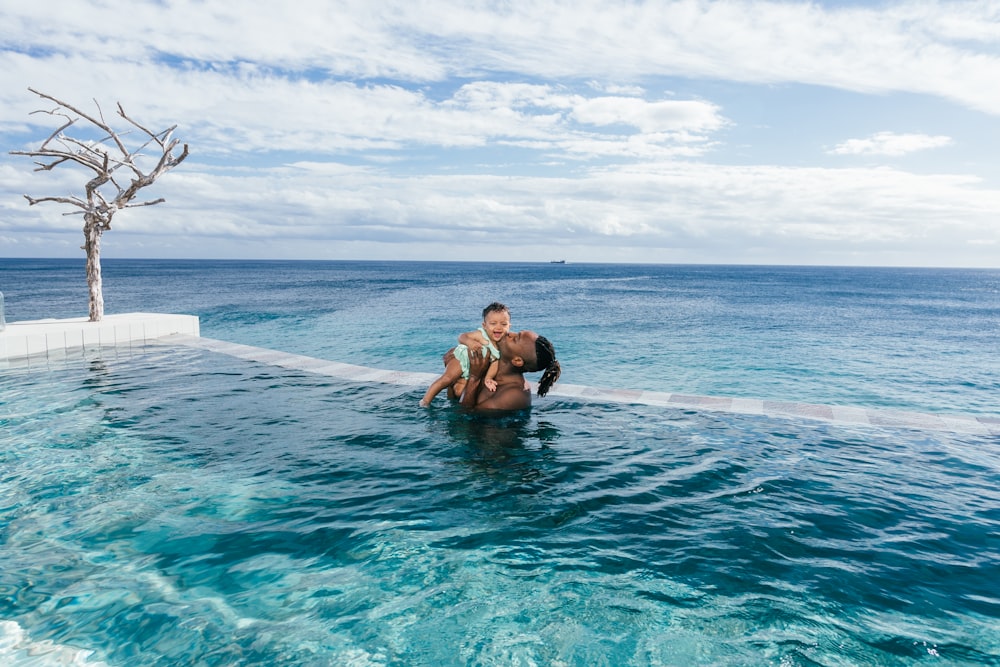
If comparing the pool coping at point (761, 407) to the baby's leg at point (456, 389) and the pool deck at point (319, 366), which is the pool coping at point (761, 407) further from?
the baby's leg at point (456, 389)

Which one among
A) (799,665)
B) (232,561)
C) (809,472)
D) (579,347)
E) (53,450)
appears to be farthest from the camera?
(579,347)

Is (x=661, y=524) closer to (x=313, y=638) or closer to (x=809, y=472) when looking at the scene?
(x=809, y=472)

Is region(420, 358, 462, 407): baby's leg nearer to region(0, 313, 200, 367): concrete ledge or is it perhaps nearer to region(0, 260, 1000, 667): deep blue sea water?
region(0, 260, 1000, 667): deep blue sea water

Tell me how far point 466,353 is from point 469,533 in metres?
3.78

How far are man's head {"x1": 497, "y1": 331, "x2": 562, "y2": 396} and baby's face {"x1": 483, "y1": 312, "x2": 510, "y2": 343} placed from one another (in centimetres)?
22

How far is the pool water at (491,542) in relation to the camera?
13.2 feet

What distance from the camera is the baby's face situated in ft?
27.3

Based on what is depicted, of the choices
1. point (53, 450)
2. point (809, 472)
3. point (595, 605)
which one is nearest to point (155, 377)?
point (53, 450)

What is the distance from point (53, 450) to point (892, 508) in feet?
31.5

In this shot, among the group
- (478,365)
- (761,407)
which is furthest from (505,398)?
(761,407)

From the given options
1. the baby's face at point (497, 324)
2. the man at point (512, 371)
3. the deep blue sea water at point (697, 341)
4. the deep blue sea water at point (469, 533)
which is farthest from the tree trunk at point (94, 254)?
the baby's face at point (497, 324)

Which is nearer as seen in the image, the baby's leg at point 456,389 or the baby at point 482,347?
the baby at point 482,347

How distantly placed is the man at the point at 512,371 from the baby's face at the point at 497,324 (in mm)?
228

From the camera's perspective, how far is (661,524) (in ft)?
18.7
